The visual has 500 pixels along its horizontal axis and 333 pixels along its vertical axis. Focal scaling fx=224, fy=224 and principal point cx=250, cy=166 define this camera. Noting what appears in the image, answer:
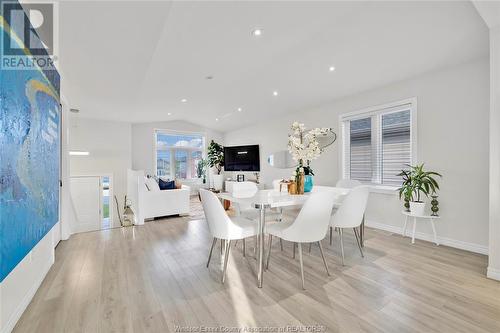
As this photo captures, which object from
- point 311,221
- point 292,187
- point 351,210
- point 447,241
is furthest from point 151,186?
point 447,241

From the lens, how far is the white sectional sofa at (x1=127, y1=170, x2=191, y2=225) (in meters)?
4.45

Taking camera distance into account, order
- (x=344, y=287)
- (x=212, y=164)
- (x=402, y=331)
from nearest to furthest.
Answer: (x=402, y=331) → (x=344, y=287) → (x=212, y=164)

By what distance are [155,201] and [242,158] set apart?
305 centimetres

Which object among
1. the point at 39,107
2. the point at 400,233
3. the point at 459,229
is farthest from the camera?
the point at 400,233

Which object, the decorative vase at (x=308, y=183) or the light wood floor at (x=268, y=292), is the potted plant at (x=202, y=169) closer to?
the light wood floor at (x=268, y=292)

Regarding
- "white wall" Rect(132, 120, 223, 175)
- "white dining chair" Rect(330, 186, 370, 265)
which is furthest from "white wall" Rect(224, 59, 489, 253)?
"white wall" Rect(132, 120, 223, 175)

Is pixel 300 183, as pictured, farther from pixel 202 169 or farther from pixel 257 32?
pixel 202 169

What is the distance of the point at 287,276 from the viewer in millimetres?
2271

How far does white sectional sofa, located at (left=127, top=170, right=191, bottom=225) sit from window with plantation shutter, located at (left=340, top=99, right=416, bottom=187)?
3471mm

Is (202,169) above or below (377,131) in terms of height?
below

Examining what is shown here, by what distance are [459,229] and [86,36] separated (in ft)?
16.2

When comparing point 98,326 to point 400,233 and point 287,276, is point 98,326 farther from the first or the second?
point 400,233

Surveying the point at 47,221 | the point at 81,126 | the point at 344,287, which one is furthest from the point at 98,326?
the point at 81,126

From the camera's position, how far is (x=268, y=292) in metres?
1.98
